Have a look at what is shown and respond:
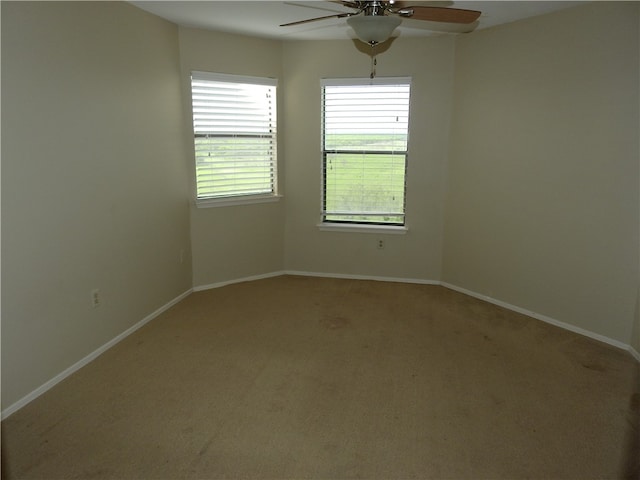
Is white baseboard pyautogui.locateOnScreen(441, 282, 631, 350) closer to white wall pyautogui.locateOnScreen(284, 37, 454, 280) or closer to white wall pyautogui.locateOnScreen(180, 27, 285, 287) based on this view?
white wall pyautogui.locateOnScreen(284, 37, 454, 280)

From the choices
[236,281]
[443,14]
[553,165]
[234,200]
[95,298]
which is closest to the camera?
[443,14]

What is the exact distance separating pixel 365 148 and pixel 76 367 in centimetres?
317

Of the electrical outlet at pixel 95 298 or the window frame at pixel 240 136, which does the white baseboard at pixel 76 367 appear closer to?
the electrical outlet at pixel 95 298

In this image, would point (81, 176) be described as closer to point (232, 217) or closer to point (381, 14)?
point (232, 217)

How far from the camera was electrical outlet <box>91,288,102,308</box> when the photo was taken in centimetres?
308

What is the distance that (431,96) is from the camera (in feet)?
14.4

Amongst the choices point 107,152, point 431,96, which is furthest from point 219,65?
point 431,96

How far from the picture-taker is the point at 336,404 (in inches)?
102

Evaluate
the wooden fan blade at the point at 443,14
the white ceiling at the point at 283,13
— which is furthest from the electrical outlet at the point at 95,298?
the wooden fan blade at the point at 443,14

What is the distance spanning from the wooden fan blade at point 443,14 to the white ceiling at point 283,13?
36 cm

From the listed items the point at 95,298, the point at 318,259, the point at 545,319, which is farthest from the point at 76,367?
the point at 545,319

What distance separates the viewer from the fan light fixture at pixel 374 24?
2377 mm

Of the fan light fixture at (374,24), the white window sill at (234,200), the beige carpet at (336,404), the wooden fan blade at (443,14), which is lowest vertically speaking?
the beige carpet at (336,404)

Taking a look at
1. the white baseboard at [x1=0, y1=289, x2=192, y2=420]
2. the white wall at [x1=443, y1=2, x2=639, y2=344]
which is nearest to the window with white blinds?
the white baseboard at [x1=0, y1=289, x2=192, y2=420]
